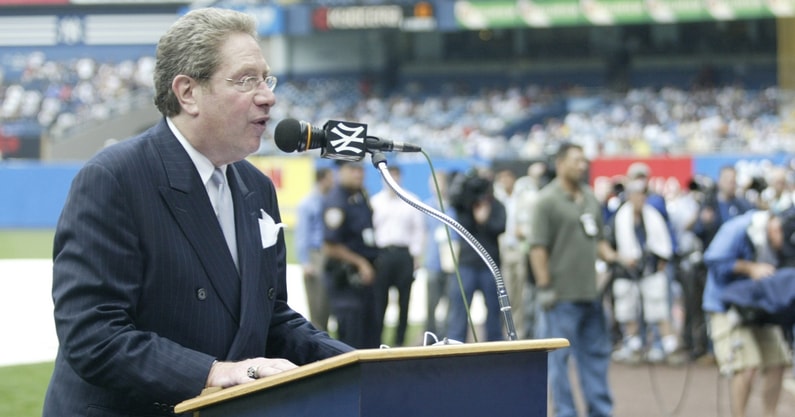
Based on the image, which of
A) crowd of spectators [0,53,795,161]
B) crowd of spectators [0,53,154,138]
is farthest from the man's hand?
crowd of spectators [0,53,154,138]

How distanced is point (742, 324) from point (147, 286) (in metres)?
5.98

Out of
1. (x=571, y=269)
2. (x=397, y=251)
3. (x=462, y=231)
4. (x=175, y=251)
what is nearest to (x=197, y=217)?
(x=175, y=251)

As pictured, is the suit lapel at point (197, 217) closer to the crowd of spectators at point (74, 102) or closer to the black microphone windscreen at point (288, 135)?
the black microphone windscreen at point (288, 135)

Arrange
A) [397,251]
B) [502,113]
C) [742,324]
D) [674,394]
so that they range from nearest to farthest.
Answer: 1. [742,324]
2. [674,394]
3. [397,251]
4. [502,113]

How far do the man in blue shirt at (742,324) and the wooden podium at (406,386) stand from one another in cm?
550

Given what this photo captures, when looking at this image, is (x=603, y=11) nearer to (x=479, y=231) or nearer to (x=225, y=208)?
(x=479, y=231)

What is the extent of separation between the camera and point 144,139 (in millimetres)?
3174

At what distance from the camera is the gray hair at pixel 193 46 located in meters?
3.06

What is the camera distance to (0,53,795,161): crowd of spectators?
33.1 meters

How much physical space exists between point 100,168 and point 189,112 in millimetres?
272

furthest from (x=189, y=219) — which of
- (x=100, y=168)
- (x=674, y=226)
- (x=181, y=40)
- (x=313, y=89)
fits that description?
(x=313, y=89)

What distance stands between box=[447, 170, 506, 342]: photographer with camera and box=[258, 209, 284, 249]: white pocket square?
8224mm

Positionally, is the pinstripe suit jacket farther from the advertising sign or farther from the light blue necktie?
the advertising sign

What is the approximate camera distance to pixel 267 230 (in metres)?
3.34
